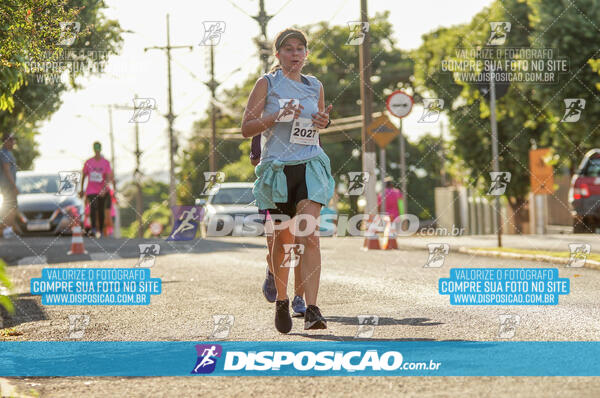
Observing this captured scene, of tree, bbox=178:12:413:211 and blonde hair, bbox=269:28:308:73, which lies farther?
tree, bbox=178:12:413:211

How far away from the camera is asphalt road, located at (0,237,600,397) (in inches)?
177

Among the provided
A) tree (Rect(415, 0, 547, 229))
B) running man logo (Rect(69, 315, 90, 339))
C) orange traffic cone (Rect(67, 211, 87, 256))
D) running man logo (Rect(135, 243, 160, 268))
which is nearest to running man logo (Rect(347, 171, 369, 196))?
running man logo (Rect(135, 243, 160, 268))

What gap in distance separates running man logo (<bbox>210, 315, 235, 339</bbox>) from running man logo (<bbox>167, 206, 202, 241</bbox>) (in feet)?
41.7

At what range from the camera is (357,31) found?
17219 millimetres

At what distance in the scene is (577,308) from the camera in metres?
7.26

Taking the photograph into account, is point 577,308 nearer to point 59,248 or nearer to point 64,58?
point 64,58

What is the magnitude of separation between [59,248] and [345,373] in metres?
13.5

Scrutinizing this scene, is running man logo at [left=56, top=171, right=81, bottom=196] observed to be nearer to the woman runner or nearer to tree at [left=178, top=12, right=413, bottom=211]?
the woman runner

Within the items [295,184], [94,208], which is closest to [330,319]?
[295,184]

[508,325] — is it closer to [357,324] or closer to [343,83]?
[357,324]

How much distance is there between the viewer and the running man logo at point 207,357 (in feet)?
16.6

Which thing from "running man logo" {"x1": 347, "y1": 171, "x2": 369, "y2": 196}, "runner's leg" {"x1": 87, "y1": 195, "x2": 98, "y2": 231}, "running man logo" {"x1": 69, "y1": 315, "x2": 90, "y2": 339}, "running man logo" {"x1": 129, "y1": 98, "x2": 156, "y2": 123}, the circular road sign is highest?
the circular road sign

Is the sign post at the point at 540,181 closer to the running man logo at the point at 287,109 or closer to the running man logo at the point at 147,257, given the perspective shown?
the running man logo at the point at 147,257

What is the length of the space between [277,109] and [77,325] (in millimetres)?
2272
